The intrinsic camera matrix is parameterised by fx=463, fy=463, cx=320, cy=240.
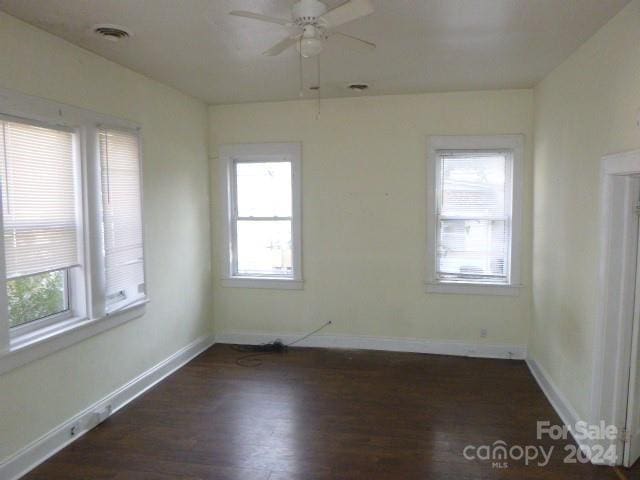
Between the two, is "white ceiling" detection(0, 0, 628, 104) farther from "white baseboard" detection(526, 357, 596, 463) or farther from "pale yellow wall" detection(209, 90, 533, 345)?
"white baseboard" detection(526, 357, 596, 463)

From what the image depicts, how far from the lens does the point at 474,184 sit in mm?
4609

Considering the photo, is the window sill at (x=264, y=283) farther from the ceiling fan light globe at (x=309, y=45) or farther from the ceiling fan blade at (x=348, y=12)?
the ceiling fan blade at (x=348, y=12)

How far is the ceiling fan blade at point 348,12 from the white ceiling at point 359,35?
34 centimetres

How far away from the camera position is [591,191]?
115 inches

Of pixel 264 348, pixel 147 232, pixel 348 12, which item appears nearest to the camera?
pixel 348 12

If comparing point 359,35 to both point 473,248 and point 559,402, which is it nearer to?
point 473,248

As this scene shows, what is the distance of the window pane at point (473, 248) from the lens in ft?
15.2

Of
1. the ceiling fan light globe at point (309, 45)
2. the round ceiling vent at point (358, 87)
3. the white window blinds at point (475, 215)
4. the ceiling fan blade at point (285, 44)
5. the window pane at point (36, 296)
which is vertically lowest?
the window pane at point (36, 296)

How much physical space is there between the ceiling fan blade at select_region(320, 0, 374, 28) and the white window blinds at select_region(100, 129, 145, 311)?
2043mm

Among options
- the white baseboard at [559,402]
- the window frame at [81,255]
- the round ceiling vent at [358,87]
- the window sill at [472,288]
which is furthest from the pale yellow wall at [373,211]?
the window frame at [81,255]

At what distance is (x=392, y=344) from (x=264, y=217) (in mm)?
1933

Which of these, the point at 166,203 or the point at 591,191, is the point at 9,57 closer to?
the point at 166,203

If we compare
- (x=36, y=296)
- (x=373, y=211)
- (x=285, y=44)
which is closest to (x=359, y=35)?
(x=285, y=44)

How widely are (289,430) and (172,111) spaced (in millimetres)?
2978
